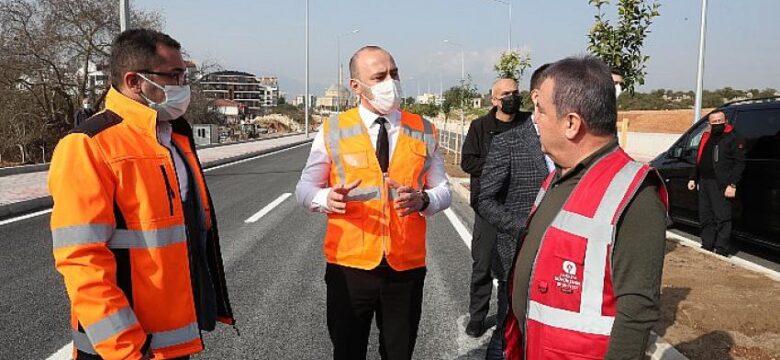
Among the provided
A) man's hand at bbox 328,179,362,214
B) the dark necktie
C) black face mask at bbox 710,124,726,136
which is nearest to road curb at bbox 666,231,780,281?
black face mask at bbox 710,124,726,136

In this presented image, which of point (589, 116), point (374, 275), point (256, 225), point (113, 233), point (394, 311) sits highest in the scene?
point (589, 116)

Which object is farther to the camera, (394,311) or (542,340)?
(394,311)

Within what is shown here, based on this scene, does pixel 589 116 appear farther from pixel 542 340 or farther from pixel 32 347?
pixel 32 347

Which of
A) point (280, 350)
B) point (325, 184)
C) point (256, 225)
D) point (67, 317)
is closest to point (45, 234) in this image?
point (256, 225)

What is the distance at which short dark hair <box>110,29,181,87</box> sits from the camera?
7.17ft

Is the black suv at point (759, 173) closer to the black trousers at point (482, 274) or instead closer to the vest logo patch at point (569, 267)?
the black trousers at point (482, 274)

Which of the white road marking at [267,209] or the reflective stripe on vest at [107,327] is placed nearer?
the reflective stripe on vest at [107,327]

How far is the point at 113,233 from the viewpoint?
1966 mm

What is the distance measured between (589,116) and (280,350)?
3063 mm

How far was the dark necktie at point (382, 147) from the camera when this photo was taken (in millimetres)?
2836

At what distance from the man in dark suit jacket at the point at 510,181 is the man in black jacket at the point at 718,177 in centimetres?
503

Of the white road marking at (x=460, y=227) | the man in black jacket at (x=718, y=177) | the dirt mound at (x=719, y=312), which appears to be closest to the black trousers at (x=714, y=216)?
the man in black jacket at (x=718, y=177)

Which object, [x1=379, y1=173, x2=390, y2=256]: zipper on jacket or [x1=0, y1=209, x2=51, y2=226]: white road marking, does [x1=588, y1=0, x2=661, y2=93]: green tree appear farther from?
[x1=0, y1=209, x2=51, y2=226]: white road marking

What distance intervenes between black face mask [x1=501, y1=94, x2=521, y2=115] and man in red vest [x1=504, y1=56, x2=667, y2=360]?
2.61 m
